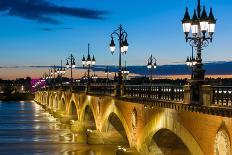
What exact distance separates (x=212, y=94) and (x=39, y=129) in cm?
5566

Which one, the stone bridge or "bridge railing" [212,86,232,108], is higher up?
"bridge railing" [212,86,232,108]

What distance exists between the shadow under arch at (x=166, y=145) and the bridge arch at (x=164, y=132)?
0.09 metres

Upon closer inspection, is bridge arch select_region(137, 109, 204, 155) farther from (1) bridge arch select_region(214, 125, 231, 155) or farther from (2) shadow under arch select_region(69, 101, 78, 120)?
(2) shadow under arch select_region(69, 101, 78, 120)

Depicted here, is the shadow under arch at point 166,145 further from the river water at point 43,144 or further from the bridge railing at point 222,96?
the river water at point 43,144

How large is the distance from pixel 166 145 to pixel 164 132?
4.57 ft

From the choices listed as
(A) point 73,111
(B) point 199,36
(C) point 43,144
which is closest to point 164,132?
(B) point 199,36

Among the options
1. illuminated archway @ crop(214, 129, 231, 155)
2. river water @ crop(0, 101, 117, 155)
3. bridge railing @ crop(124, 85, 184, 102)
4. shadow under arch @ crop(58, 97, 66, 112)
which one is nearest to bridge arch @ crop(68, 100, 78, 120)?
river water @ crop(0, 101, 117, 155)

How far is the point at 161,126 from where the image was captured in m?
26.6

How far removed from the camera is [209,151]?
19406 millimetres

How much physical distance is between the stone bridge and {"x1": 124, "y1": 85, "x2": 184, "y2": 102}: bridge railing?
1.48ft

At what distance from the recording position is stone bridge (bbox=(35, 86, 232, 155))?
18594mm

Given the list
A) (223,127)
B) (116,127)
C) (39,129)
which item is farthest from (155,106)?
(39,129)

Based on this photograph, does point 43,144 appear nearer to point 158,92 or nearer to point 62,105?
point 158,92

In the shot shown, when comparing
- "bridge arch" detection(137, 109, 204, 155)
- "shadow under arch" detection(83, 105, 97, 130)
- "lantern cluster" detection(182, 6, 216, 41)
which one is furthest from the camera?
"shadow under arch" detection(83, 105, 97, 130)
